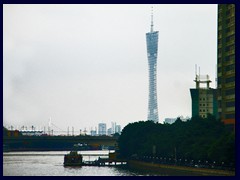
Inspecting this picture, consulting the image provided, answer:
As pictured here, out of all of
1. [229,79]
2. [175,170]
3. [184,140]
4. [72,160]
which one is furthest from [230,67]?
[72,160]

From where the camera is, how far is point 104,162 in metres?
182

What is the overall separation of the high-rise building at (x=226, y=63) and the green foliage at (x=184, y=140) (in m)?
6.38

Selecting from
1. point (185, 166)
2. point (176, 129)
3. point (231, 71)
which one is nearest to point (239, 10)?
point (185, 166)

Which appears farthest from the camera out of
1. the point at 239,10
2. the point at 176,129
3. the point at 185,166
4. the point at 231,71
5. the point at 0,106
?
the point at 176,129

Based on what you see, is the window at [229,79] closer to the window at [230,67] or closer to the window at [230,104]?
the window at [230,67]

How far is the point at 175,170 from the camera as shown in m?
126

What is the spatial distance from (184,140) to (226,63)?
22.5 meters

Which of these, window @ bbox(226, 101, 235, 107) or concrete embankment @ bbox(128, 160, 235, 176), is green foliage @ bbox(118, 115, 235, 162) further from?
window @ bbox(226, 101, 235, 107)

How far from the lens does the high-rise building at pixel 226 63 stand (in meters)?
140

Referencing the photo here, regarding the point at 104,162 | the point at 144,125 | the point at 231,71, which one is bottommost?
the point at 104,162

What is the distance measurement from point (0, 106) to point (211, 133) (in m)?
94.3

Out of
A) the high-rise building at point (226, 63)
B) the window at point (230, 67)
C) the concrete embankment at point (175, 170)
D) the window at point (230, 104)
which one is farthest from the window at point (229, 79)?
the concrete embankment at point (175, 170)

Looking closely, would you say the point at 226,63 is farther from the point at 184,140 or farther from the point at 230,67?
the point at 184,140

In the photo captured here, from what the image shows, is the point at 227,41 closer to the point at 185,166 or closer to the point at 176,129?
the point at 176,129
